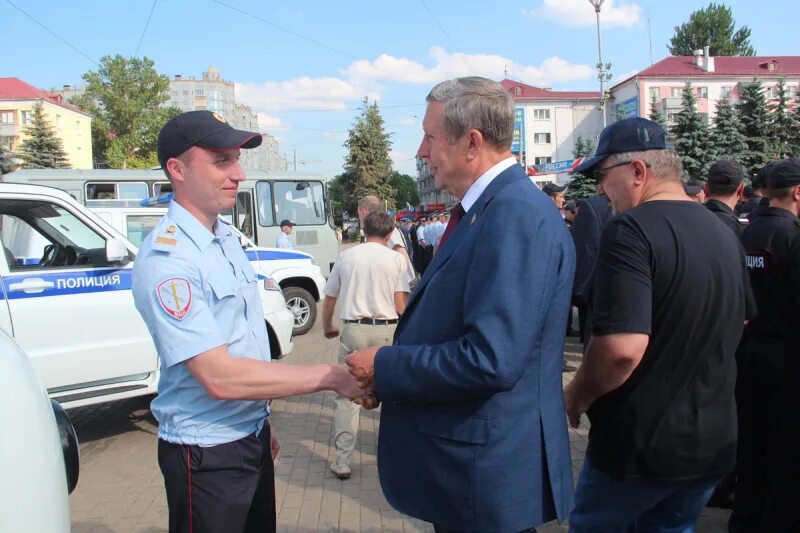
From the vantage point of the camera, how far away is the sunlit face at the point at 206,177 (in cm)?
206

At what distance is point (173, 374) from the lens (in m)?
2.00

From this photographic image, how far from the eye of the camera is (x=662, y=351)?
215 centimetres

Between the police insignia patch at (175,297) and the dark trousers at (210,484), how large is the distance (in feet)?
1.62

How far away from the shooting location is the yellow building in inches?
2399

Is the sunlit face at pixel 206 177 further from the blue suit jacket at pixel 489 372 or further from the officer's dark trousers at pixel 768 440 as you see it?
the officer's dark trousers at pixel 768 440

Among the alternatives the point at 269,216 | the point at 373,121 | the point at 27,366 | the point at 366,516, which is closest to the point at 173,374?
the point at 27,366

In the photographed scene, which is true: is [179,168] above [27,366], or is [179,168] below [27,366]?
above

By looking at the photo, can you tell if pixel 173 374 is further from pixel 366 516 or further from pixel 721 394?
pixel 366 516

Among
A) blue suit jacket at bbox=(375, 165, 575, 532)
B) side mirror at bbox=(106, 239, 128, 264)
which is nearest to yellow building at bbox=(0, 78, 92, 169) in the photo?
side mirror at bbox=(106, 239, 128, 264)

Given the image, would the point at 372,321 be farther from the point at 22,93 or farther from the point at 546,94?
the point at 22,93

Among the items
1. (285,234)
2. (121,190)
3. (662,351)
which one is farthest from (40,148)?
(662,351)

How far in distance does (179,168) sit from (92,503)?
332 cm

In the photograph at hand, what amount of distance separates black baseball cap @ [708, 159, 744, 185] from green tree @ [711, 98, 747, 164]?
1182 inches

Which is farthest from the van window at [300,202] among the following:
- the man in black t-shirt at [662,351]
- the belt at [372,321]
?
the man in black t-shirt at [662,351]
